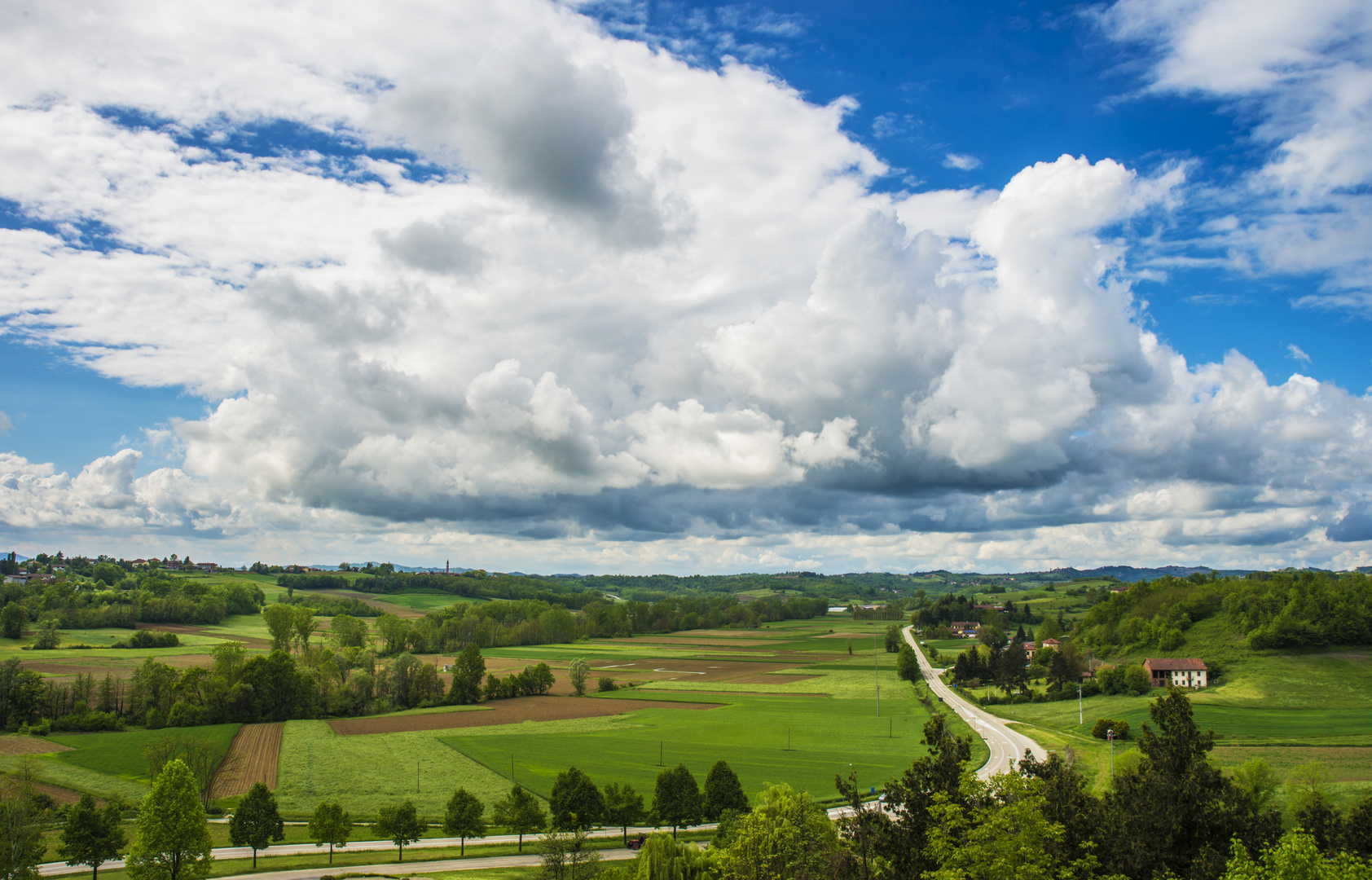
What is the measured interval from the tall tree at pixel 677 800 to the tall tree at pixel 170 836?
2834 centimetres

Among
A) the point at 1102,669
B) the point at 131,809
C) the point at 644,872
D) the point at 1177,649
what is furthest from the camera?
the point at 1177,649

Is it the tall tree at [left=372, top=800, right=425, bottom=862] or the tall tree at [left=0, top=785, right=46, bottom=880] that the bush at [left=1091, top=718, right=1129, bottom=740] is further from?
the tall tree at [left=0, top=785, right=46, bottom=880]

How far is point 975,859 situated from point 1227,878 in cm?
714

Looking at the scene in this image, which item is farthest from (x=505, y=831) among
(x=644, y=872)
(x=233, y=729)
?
(x=233, y=729)

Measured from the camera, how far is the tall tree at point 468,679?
11325 centimetres

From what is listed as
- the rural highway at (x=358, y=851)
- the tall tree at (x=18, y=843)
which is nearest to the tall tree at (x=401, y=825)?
the rural highway at (x=358, y=851)

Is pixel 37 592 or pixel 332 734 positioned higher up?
pixel 37 592

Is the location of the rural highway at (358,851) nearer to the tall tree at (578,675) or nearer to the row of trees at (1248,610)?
the tall tree at (578,675)

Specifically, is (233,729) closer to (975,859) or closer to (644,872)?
(644,872)

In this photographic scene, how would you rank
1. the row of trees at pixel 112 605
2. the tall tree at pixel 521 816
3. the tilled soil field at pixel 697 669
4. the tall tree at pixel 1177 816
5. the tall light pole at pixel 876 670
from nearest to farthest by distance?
the tall tree at pixel 1177 816 < the tall tree at pixel 521 816 < the tall light pole at pixel 876 670 < the tilled soil field at pixel 697 669 < the row of trees at pixel 112 605

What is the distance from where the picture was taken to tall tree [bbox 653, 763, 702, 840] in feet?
177

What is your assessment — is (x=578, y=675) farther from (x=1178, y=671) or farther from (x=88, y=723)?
(x=1178, y=671)

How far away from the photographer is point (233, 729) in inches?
3556

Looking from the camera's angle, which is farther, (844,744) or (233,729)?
(233,729)
